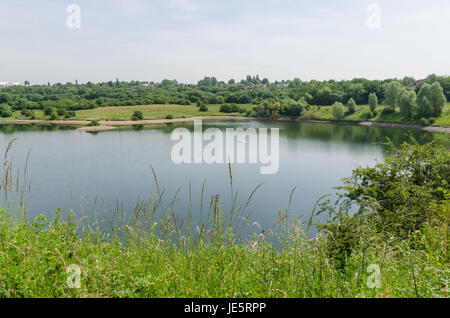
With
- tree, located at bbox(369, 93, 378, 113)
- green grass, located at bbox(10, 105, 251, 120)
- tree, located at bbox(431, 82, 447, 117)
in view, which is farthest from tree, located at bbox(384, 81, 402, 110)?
green grass, located at bbox(10, 105, 251, 120)

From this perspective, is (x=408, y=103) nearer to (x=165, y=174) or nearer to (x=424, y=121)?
(x=424, y=121)

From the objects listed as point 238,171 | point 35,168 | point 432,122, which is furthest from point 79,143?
point 432,122

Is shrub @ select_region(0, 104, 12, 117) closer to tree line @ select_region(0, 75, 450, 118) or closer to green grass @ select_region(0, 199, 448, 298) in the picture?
tree line @ select_region(0, 75, 450, 118)

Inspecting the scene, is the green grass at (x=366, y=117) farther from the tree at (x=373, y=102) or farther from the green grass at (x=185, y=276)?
the green grass at (x=185, y=276)

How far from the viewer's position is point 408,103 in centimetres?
6469

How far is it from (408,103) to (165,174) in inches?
2322

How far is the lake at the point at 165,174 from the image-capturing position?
20328 mm

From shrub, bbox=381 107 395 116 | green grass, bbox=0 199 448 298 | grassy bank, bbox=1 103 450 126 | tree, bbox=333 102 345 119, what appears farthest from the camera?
tree, bbox=333 102 345 119

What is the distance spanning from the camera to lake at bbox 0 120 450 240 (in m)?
20.3

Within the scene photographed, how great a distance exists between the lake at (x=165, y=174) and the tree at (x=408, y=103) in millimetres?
18916

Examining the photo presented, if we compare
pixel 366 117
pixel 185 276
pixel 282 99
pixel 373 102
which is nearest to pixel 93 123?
pixel 282 99

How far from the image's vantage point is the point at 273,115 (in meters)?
92.1

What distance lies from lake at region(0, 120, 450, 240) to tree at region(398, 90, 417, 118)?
1892 centimetres
